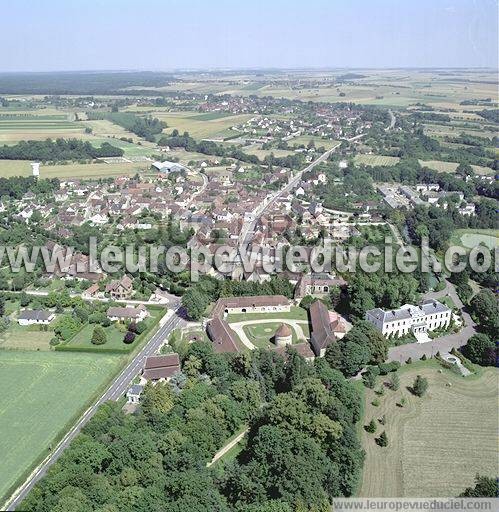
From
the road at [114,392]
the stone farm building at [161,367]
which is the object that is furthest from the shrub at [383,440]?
the road at [114,392]

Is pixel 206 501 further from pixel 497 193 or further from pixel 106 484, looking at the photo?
pixel 497 193

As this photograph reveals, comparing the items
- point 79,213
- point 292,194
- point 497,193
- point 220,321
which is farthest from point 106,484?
point 497,193

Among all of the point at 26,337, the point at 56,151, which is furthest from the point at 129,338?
the point at 56,151

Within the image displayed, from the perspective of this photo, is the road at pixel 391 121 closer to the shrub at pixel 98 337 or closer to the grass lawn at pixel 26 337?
the shrub at pixel 98 337

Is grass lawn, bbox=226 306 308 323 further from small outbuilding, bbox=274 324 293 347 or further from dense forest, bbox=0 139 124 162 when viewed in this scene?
dense forest, bbox=0 139 124 162

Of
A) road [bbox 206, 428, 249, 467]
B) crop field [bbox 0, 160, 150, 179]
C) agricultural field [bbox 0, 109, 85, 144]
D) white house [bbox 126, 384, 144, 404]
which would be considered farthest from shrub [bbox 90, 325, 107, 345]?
agricultural field [bbox 0, 109, 85, 144]
